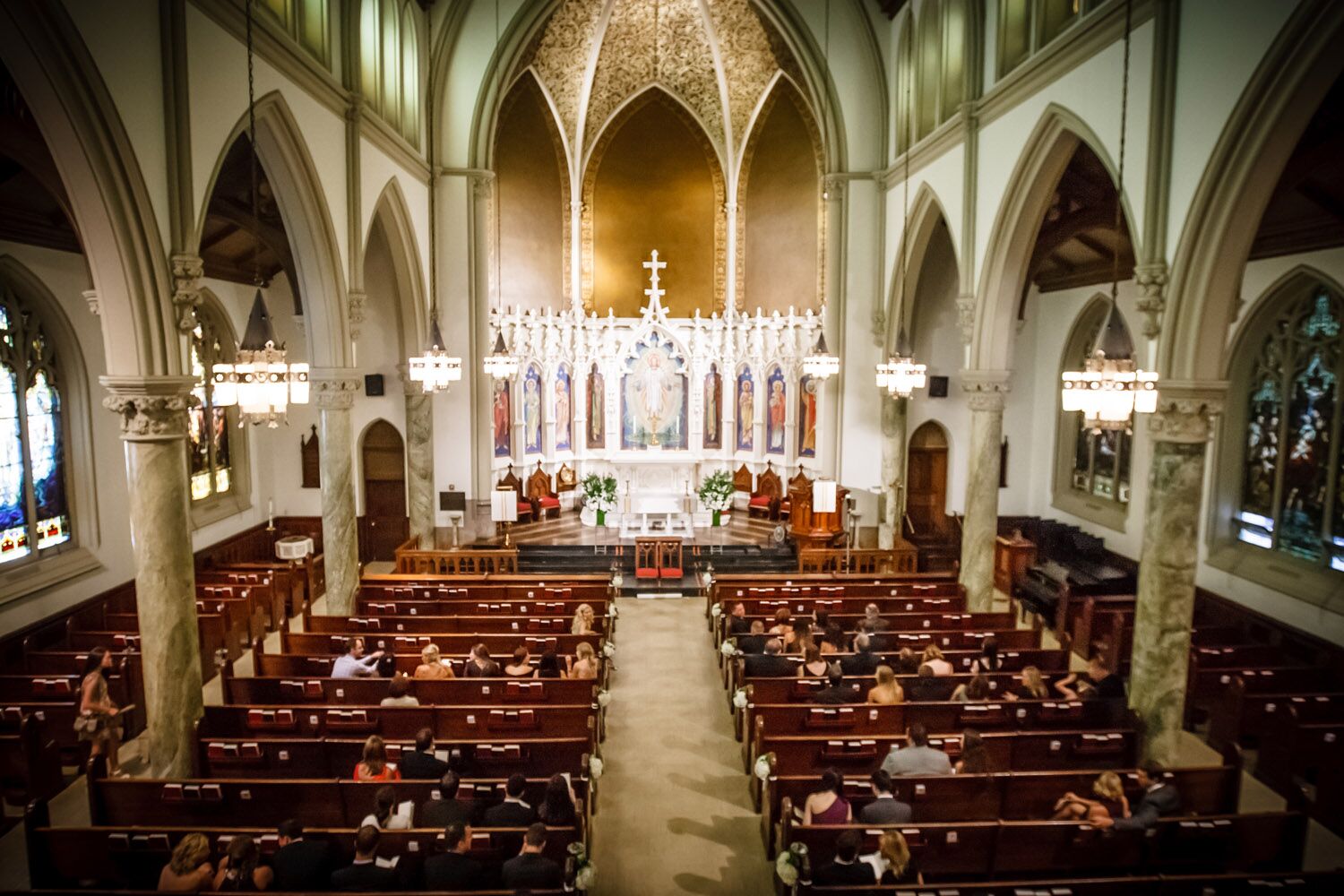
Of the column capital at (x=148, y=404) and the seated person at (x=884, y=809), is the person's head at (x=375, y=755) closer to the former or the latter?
the column capital at (x=148, y=404)

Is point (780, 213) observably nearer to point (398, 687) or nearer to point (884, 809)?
point (398, 687)

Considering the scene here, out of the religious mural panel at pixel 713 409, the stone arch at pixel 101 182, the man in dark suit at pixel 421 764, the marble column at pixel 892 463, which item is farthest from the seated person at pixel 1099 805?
the religious mural panel at pixel 713 409

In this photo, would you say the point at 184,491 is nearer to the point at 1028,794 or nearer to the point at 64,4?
the point at 64,4

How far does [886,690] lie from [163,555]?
807cm

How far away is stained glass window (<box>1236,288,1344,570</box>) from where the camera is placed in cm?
1294

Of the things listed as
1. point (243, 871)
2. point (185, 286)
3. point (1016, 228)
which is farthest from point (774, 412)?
point (243, 871)

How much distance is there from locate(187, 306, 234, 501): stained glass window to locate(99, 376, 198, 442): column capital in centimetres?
990

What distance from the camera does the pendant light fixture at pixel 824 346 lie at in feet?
57.1

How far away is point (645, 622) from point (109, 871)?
956 cm

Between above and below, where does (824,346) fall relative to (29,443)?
above

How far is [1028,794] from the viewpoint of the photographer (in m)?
7.73

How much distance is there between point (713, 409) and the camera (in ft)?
77.9

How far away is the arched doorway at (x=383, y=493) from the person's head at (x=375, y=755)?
14.0 meters

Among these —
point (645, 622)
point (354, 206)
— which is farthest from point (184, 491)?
point (645, 622)
